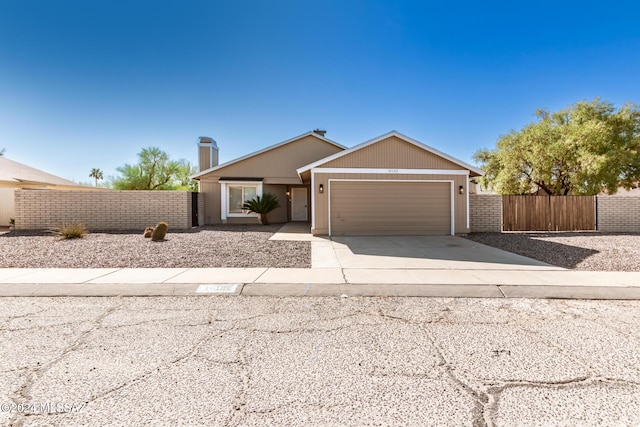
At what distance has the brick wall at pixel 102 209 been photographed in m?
12.4

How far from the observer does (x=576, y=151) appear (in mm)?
17109

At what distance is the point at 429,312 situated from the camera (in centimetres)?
380

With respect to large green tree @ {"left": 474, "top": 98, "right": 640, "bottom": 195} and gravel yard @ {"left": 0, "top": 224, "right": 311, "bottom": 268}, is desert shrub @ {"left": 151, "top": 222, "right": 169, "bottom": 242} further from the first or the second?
large green tree @ {"left": 474, "top": 98, "right": 640, "bottom": 195}

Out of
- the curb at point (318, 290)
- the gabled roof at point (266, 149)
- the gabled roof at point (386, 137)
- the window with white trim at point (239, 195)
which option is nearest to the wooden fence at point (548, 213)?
the gabled roof at point (386, 137)

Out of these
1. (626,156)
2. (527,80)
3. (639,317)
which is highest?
(527,80)

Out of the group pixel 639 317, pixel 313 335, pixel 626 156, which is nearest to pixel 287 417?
pixel 313 335

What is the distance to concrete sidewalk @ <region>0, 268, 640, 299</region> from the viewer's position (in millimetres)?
4551

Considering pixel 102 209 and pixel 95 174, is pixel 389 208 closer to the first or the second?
pixel 102 209

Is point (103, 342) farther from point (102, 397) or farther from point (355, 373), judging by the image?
point (355, 373)

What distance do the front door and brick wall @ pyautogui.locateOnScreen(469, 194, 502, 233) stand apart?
10315mm

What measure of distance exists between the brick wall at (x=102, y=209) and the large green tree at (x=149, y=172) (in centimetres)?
1526

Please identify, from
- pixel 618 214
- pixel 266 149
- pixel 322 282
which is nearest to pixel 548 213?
pixel 618 214

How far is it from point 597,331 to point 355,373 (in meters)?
3.00

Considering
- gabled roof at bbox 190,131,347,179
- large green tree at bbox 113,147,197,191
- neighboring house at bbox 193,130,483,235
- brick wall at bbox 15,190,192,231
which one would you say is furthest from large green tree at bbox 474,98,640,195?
large green tree at bbox 113,147,197,191
